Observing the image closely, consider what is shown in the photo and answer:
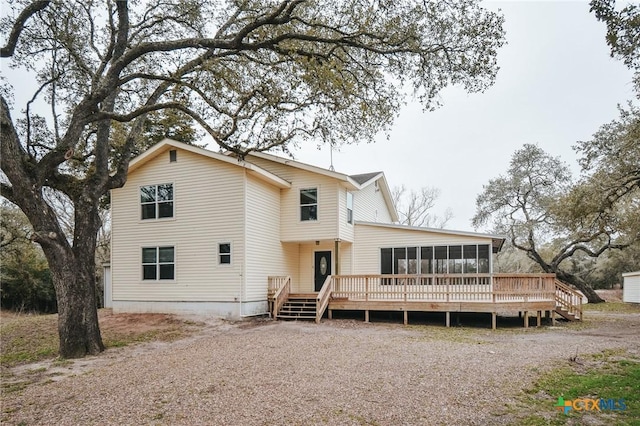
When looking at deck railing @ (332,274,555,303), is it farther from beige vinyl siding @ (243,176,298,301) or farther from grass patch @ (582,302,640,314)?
grass patch @ (582,302,640,314)

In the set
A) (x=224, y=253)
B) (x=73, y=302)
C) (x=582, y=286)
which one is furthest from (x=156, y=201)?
(x=582, y=286)

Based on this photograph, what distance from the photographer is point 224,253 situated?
15188mm

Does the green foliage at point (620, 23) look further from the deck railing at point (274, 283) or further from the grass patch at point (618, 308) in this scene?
the grass patch at point (618, 308)

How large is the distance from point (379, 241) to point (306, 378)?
11.7 meters

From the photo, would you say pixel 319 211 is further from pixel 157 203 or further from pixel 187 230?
pixel 157 203

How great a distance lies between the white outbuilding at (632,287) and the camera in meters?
25.7

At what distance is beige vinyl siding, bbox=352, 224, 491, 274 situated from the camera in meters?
17.1

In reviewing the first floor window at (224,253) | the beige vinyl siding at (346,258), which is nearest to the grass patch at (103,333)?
the first floor window at (224,253)

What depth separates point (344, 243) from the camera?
719 inches

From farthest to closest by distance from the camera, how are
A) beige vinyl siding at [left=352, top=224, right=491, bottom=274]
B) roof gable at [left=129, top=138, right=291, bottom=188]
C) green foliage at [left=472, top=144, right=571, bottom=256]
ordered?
1. green foliage at [left=472, top=144, right=571, bottom=256]
2. beige vinyl siding at [left=352, top=224, right=491, bottom=274]
3. roof gable at [left=129, top=138, right=291, bottom=188]

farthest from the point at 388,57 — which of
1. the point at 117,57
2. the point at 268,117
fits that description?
the point at 117,57

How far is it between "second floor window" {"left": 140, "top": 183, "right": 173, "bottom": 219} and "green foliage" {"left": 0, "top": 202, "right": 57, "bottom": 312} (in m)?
10.6

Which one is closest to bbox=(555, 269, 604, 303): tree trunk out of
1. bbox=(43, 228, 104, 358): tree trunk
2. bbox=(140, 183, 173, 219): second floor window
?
bbox=(140, 183, 173, 219): second floor window

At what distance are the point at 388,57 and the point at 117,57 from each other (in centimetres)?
650
